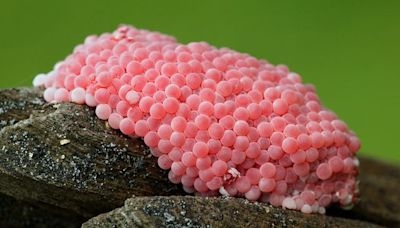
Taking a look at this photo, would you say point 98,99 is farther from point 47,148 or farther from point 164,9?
point 164,9

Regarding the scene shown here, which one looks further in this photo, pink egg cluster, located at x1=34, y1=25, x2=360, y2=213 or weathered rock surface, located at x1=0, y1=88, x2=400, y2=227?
pink egg cluster, located at x1=34, y1=25, x2=360, y2=213

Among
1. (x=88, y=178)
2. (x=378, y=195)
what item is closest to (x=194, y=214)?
(x=88, y=178)

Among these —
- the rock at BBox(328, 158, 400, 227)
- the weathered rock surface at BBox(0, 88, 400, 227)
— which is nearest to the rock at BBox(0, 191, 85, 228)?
the weathered rock surface at BBox(0, 88, 400, 227)

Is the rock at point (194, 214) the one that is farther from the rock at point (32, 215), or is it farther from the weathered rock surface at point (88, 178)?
the rock at point (32, 215)

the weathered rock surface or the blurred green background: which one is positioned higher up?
the blurred green background

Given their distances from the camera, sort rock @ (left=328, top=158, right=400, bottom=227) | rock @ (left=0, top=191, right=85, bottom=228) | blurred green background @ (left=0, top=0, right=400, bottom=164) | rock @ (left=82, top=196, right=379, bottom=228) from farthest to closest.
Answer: blurred green background @ (left=0, top=0, right=400, bottom=164), rock @ (left=328, top=158, right=400, bottom=227), rock @ (left=0, top=191, right=85, bottom=228), rock @ (left=82, top=196, right=379, bottom=228)

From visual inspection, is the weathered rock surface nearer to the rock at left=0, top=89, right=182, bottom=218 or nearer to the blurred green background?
the rock at left=0, top=89, right=182, bottom=218

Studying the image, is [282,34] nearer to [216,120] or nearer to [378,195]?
[378,195]

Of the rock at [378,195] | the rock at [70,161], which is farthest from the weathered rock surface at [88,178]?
the rock at [378,195]
